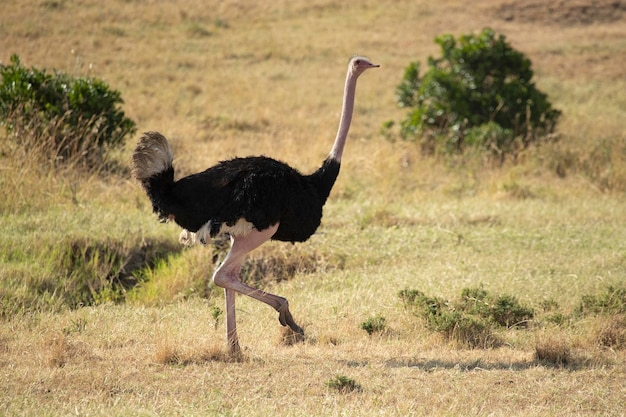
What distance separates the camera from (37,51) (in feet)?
61.3

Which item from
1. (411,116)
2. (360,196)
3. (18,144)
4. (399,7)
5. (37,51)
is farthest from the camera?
(399,7)

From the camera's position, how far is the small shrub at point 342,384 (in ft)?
15.9

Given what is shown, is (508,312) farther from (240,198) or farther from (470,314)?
(240,198)

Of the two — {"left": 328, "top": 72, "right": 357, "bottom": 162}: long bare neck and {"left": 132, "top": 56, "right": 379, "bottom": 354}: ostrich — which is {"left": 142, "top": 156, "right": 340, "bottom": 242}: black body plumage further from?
{"left": 328, "top": 72, "right": 357, "bottom": 162}: long bare neck

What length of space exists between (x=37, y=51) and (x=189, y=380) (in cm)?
1514

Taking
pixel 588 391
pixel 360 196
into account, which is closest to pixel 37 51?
pixel 360 196

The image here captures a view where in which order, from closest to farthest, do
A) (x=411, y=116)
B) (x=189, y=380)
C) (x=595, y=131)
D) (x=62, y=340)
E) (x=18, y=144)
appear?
(x=189, y=380), (x=62, y=340), (x=18, y=144), (x=411, y=116), (x=595, y=131)

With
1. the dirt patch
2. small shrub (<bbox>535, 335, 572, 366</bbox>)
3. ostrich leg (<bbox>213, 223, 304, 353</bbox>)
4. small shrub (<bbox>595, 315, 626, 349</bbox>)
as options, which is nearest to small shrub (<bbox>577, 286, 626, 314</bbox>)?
small shrub (<bbox>595, 315, 626, 349</bbox>)

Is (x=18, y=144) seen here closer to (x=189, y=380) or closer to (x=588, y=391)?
(x=189, y=380)

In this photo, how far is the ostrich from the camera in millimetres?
5516

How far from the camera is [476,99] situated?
13.4 metres

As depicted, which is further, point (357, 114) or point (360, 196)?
point (357, 114)

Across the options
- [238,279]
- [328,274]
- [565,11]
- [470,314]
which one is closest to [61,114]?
[328,274]

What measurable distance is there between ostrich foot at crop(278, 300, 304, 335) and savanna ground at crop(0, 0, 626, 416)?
141 millimetres
